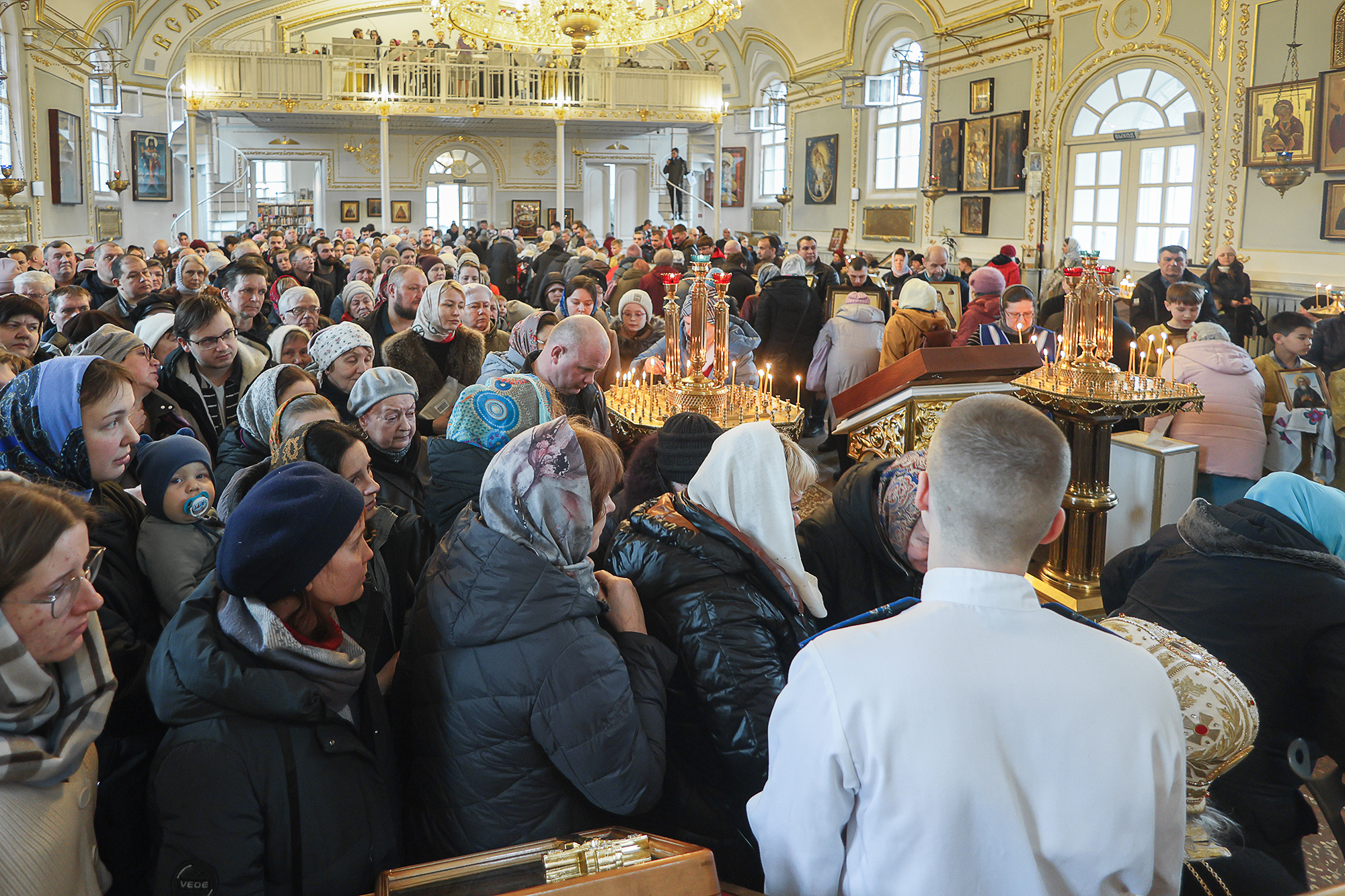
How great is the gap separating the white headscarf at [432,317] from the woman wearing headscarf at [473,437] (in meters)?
1.79

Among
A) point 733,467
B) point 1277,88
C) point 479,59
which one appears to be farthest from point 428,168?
point 733,467

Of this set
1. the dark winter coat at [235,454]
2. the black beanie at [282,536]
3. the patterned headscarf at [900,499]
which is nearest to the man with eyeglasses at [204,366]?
the dark winter coat at [235,454]

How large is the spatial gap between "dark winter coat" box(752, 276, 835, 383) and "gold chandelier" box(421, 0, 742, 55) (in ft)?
17.9

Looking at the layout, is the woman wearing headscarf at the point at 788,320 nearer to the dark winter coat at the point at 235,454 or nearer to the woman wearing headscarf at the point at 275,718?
the dark winter coat at the point at 235,454

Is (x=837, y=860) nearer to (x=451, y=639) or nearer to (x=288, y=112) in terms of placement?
(x=451, y=639)

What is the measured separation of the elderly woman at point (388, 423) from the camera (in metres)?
3.11

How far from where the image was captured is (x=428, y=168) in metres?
23.9

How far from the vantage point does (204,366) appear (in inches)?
158

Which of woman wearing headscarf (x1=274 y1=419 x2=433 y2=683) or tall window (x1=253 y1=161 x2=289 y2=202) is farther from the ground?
tall window (x1=253 y1=161 x2=289 y2=202)

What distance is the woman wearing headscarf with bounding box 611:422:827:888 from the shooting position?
73.5 inches

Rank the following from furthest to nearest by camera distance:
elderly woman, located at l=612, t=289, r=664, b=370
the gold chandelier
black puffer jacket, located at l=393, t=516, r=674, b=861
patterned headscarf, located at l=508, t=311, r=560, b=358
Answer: the gold chandelier < elderly woman, located at l=612, t=289, r=664, b=370 < patterned headscarf, located at l=508, t=311, r=560, b=358 < black puffer jacket, located at l=393, t=516, r=674, b=861

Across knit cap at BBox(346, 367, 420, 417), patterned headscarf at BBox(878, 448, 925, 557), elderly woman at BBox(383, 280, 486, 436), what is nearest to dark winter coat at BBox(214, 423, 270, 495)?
knit cap at BBox(346, 367, 420, 417)

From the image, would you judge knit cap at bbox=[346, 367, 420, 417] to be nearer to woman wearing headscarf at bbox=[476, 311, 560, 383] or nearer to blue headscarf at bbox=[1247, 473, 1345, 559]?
woman wearing headscarf at bbox=[476, 311, 560, 383]

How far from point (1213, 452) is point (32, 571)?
506cm
